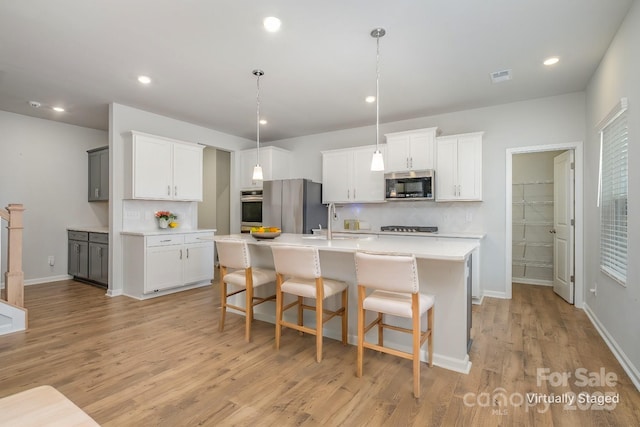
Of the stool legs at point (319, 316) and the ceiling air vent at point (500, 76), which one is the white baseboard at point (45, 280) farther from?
the ceiling air vent at point (500, 76)

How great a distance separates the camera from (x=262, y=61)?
3.24 metres

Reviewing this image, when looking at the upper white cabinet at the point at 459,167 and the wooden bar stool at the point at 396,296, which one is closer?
the wooden bar stool at the point at 396,296

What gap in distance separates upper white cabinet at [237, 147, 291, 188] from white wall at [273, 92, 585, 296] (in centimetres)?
203

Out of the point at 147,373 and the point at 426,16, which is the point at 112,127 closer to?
the point at 147,373

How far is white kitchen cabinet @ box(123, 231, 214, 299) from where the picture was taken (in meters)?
4.40

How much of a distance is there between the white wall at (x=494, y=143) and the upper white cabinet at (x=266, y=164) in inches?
80.0

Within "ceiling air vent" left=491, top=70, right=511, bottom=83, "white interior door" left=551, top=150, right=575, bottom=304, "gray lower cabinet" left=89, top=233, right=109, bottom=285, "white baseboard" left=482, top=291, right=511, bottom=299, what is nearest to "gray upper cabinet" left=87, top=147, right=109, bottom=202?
"gray lower cabinet" left=89, top=233, right=109, bottom=285

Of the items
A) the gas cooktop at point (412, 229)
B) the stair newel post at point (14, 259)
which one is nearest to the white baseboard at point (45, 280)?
the stair newel post at point (14, 259)

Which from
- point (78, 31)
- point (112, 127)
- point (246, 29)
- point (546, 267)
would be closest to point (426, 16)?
point (246, 29)

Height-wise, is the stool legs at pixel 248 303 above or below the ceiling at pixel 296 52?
below

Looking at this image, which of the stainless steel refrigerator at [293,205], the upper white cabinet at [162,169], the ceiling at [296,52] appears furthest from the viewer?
the stainless steel refrigerator at [293,205]

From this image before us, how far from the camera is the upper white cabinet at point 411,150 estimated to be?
4.70 meters

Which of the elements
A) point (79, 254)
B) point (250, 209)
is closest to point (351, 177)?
point (250, 209)

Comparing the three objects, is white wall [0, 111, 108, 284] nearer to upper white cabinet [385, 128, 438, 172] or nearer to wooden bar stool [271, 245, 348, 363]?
wooden bar stool [271, 245, 348, 363]
